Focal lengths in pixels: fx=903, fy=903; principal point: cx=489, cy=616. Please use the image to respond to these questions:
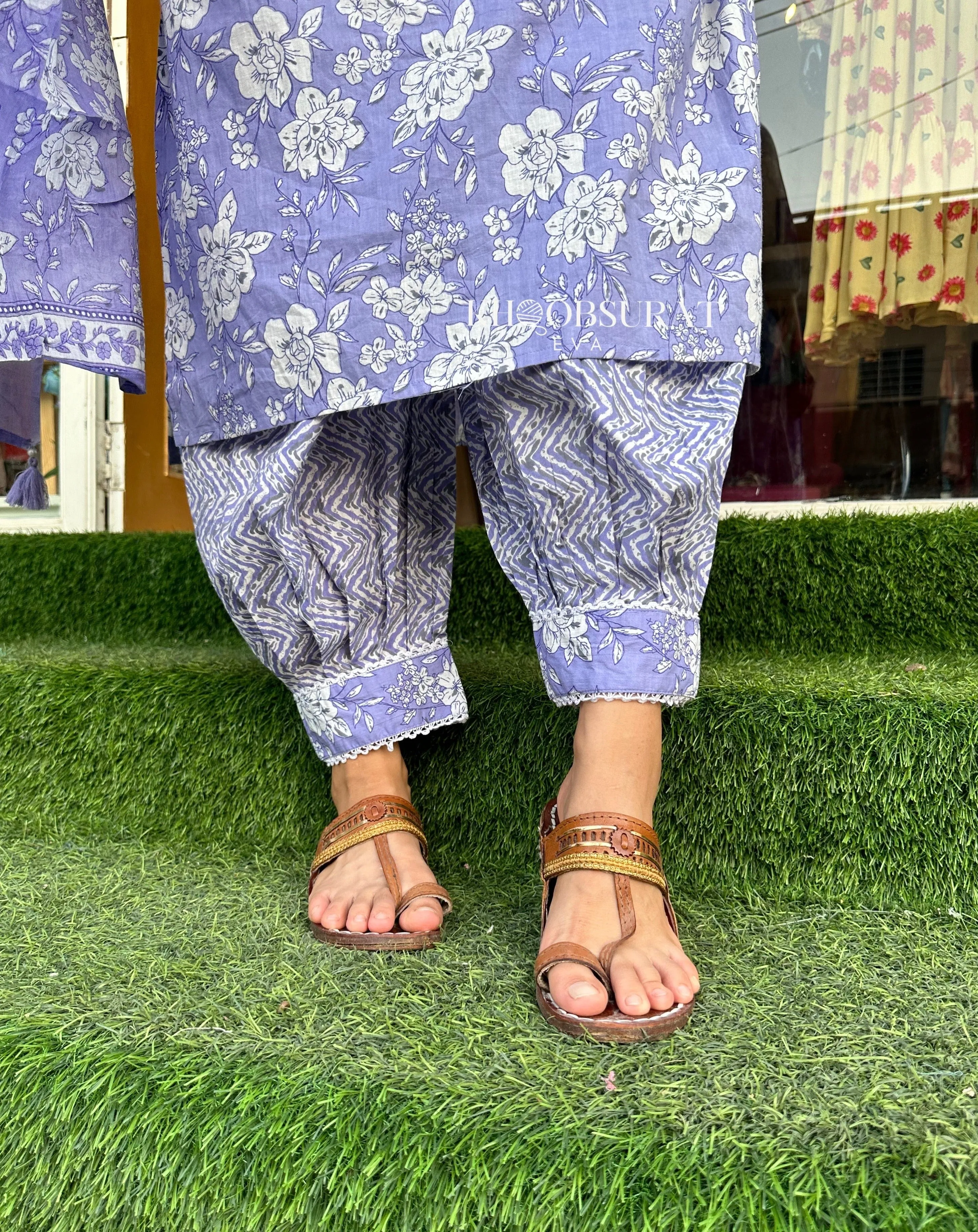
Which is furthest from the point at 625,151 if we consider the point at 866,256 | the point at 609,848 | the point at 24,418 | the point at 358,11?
the point at 866,256

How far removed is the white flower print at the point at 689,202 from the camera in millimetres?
801

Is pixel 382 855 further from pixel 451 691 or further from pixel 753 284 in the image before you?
pixel 753 284

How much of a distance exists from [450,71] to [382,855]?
2.44 ft

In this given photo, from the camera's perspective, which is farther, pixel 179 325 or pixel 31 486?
pixel 31 486

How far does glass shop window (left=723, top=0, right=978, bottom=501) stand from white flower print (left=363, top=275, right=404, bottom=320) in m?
1.93

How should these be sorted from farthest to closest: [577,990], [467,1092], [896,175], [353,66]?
[896,175] → [353,66] → [577,990] → [467,1092]

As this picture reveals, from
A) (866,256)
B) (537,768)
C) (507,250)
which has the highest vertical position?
(866,256)

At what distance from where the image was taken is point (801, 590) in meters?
1.34

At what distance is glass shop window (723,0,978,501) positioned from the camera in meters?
2.30

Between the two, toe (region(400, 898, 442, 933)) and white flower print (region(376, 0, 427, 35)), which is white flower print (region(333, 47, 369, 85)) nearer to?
white flower print (region(376, 0, 427, 35))

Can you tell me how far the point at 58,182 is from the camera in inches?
36.6

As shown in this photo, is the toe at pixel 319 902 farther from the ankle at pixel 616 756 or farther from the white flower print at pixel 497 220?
the white flower print at pixel 497 220

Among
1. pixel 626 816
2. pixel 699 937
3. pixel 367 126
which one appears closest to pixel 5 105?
pixel 367 126

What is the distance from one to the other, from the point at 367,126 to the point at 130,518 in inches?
103
